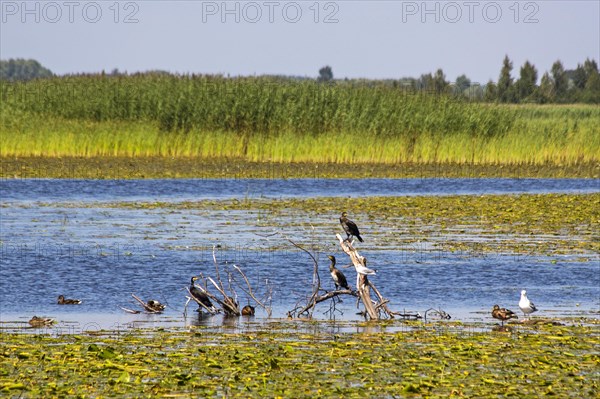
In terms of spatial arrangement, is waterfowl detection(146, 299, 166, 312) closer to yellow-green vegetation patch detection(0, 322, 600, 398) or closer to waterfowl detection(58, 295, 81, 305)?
waterfowl detection(58, 295, 81, 305)

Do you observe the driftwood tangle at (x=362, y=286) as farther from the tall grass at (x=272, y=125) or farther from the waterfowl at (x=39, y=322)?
the tall grass at (x=272, y=125)

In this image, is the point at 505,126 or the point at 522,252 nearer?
the point at 522,252

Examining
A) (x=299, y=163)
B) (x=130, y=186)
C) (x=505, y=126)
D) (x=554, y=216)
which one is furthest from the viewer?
(x=505, y=126)

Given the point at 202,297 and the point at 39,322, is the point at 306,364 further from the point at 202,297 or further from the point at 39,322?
the point at 202,297

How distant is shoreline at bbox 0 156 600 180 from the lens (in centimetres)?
3372

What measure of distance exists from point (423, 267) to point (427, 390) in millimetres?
8085

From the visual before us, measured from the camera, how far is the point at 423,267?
56.6 ft

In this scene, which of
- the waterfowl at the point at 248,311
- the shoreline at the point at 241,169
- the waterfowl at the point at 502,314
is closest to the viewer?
the waterfowl at the point at 502,314

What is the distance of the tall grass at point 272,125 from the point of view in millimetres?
36781

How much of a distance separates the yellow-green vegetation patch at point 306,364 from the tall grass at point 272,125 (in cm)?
2458

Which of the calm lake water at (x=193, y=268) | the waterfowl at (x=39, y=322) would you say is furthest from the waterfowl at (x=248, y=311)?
the waterfowl at (x=39, y=322)

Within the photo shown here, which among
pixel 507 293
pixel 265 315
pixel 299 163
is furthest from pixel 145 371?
pixel 299 163

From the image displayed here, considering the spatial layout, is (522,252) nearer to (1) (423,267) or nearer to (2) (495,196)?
(1) (423,267)

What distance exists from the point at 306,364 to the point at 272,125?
28123 mm
